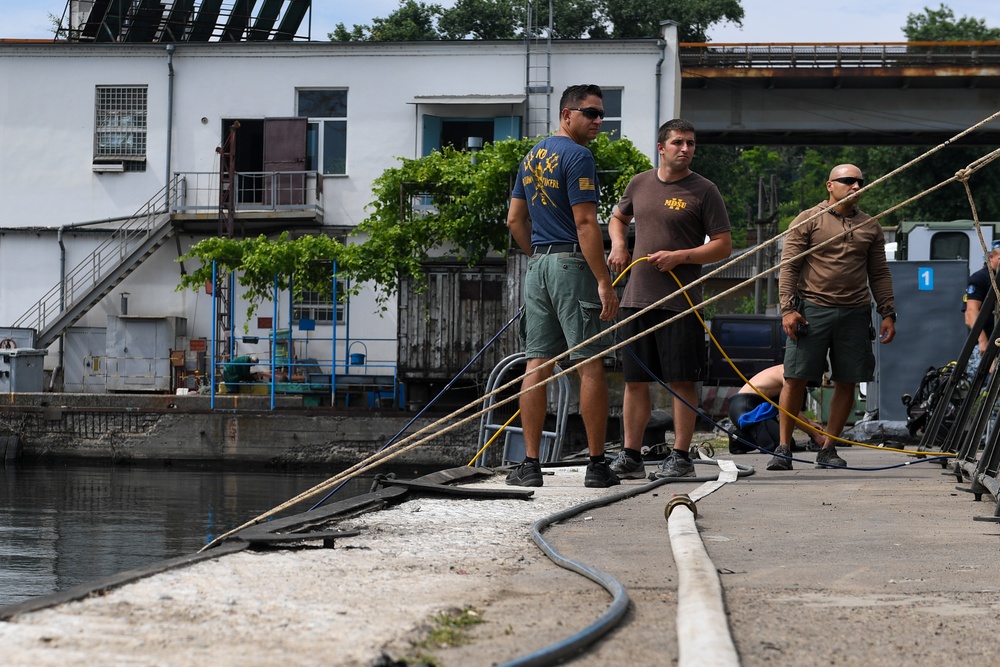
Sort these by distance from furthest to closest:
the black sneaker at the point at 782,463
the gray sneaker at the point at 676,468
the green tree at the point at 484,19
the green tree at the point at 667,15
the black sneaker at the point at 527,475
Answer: the green tree at the point at 484,19
the green tree at the point at 667,15
the black sneaker at the point at 782,463
the gray sneaker at the point at 676,468
the black sneaker at the point at 527,475

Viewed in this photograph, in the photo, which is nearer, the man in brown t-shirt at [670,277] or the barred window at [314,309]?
the man in brown t-shirt at [670,277]

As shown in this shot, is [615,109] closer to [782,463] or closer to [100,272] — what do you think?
[100,272]

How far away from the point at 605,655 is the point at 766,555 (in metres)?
1.48

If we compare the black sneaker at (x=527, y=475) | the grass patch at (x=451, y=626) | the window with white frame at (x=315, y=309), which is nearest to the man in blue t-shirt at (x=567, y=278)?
the black sneaker at (x=527, y=475)

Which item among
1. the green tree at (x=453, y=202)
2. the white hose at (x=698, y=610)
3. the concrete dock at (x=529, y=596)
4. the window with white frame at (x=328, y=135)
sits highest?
the window with white frame at (x=328, y=135)

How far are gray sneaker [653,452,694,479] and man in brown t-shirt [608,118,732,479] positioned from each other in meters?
0.01

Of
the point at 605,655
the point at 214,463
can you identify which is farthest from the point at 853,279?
the point at 214,463

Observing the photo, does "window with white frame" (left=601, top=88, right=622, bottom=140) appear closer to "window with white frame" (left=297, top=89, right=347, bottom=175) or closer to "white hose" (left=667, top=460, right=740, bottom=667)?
"window with white frame" (left=297, top=89, right=347, bottom=175)

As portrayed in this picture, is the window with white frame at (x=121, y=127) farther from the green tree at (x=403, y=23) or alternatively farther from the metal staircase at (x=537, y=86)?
the green tree at (x=403, y=23)

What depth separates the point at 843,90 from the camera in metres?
31.5

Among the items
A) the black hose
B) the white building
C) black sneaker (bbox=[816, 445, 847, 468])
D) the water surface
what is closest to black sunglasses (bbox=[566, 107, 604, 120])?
the black hose

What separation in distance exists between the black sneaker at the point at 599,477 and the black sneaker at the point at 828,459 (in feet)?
6.04

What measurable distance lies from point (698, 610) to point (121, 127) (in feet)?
87.4

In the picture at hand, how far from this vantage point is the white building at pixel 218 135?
2620 cm
